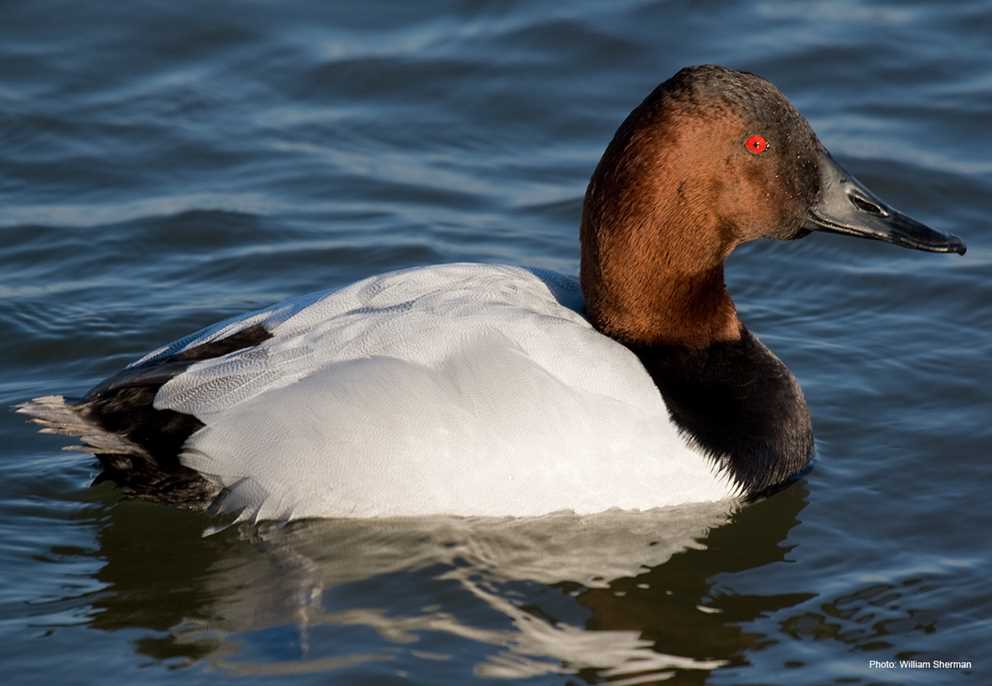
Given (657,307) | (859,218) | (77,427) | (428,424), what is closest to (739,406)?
(657,307)

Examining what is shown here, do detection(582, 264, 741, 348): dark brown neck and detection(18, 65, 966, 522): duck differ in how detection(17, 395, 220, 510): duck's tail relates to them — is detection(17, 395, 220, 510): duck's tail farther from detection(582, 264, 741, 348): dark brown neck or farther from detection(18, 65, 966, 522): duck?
detection(582, 264, 741, 348): dark brown neck

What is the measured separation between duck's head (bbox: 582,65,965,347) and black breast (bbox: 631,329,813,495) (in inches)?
3.7

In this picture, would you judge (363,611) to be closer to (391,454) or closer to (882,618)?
(391,454)

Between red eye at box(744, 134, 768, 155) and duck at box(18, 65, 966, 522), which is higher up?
red eye at box(744, 134, 768, 155)

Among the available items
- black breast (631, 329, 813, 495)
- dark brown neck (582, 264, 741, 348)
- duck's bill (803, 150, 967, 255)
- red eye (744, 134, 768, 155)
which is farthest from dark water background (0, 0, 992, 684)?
red eye (744, 134, 768, 155)

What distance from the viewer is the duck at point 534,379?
15.5ft

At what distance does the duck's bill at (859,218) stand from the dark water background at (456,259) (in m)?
0.74

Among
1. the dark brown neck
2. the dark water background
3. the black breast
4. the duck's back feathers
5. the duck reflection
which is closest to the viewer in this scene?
the duck reflection

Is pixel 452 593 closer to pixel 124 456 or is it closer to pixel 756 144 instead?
pixel 124 456

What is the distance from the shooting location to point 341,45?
8844 mm

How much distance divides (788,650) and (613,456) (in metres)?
0.75

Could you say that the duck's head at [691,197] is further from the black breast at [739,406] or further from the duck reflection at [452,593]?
the duck reflection at [452,593]

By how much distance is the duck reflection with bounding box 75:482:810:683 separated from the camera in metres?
4.39

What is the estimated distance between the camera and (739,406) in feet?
17.0
